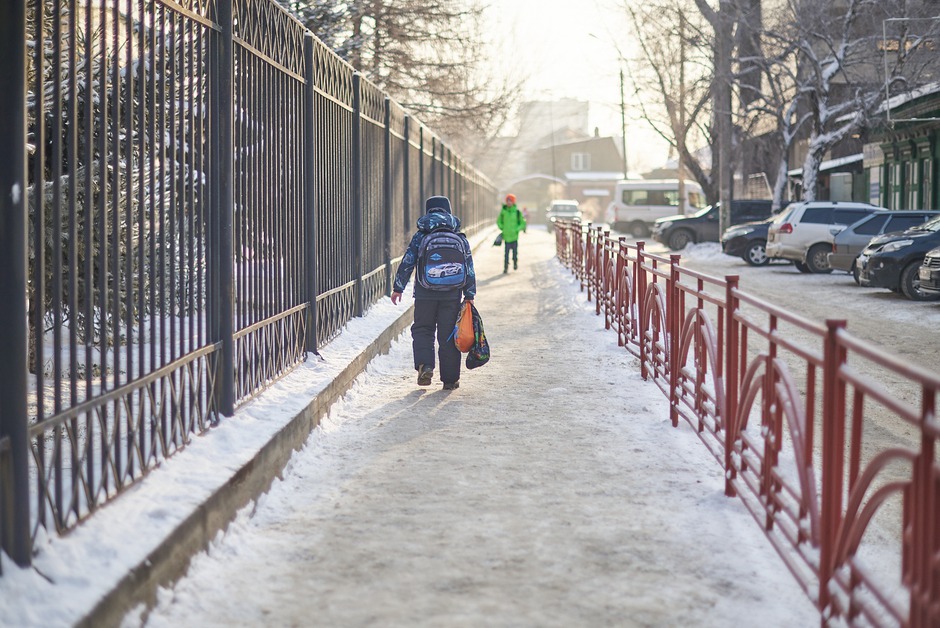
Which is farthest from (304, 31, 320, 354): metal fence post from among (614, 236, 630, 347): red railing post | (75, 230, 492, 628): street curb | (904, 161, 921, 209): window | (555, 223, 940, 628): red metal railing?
(904, 161, 921, 209): window

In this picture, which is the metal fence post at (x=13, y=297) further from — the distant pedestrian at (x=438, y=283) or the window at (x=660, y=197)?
the window at (x=660, y=197)

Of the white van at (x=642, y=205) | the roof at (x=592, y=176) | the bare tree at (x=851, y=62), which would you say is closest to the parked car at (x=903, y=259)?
the bare tree at (x=851, y=62)

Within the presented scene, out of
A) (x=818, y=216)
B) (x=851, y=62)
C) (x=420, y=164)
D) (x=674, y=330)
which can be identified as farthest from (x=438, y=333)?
(x=851, y=62)

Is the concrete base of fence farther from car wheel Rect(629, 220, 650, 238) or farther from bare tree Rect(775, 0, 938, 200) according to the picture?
car wheel Rect(629, 220, 650, 238)

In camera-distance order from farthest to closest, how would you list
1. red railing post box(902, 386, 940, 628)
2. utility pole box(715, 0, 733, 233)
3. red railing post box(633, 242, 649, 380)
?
utility pole box(715, 0, 733, 233) → red railing post box(633, 242, 649, 380) → red railing post box(902, 386, 940, 628)

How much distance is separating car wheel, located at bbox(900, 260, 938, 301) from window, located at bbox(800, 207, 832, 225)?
6.74m

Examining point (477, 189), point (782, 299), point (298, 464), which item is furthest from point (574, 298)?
point (477, 189)

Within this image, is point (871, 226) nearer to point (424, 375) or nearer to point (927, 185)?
point (927, 185)

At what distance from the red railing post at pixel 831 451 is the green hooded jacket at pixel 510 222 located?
63.6 ft

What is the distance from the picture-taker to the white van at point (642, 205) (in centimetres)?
4716

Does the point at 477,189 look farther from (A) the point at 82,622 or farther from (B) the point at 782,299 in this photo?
(A) the point at 82,622

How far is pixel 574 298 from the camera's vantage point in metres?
17.5

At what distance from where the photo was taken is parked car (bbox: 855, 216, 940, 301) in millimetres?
17062

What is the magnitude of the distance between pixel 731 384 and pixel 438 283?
361 cm
